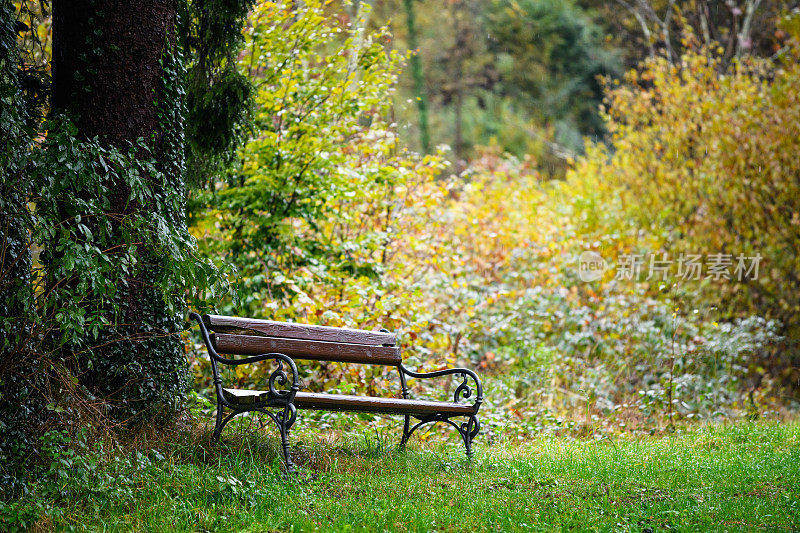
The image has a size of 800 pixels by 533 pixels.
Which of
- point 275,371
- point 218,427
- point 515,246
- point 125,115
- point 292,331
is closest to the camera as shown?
point 275,371

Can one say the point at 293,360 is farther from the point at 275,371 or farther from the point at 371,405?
the point at 275,371

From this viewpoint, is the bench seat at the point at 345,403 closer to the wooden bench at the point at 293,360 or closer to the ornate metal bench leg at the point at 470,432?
the wooden bench at the point at 293,360

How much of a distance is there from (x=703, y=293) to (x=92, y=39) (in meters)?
8.53

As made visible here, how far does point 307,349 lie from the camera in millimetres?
4926

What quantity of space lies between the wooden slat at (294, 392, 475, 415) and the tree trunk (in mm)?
936

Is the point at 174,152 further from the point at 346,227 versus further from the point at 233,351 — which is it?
the point at 346,227

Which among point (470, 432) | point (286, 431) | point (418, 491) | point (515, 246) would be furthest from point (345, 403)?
point (515, 246)

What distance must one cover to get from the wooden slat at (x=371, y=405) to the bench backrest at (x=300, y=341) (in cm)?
51

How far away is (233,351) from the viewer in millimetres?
4473

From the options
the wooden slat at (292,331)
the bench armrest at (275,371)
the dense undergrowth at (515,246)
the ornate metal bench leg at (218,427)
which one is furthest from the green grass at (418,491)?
the dense undergrowth at (515,246)

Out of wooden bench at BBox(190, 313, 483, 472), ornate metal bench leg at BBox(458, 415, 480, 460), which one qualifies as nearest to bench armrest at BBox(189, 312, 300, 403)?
wooden bench at BBox(190, 313, 483, 472)

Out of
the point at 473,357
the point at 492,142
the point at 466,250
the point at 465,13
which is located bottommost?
the point at 473,357

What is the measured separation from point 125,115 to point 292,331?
1754 millimetres

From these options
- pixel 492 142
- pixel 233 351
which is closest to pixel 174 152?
pixel 233 351
